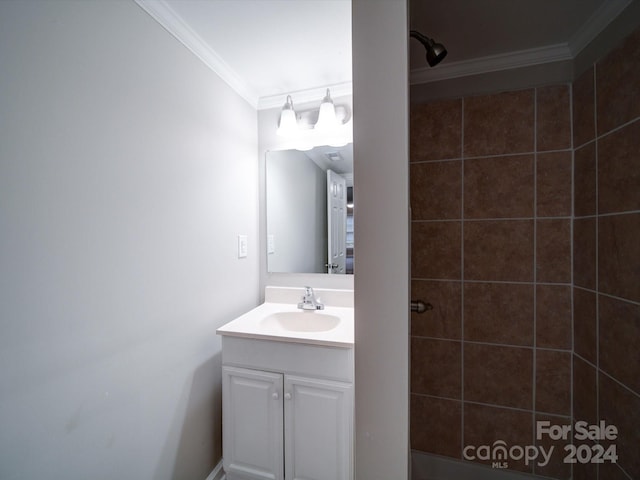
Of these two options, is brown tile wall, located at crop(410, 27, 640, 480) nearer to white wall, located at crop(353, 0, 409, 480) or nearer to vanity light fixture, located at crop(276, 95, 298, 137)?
vanity light fixture, located at crop(276, 95, 298, 137)

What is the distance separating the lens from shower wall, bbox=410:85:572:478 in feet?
4.24

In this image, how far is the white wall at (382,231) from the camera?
47 cm

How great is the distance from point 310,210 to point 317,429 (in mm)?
1144

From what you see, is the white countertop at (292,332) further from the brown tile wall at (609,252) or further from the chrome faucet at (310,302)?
the brown tile wall at (609,252)

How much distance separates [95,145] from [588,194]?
1902 millimetres

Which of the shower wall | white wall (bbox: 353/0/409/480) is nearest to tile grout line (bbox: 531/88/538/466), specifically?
the shower wall

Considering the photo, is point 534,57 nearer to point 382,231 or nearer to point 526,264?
point 526,264

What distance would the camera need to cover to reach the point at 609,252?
3.43 feet

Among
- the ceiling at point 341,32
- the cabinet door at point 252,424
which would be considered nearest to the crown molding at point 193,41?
the ceiling at point 341,32

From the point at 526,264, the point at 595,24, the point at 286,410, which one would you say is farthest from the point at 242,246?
the point at 595,24

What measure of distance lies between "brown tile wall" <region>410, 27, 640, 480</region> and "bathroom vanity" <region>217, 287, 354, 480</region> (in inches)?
23.4

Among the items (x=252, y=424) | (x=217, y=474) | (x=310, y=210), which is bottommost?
(x=217, y=474)

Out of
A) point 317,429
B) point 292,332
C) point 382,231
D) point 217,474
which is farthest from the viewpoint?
point 217,474

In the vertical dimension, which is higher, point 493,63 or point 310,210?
point 493,63
